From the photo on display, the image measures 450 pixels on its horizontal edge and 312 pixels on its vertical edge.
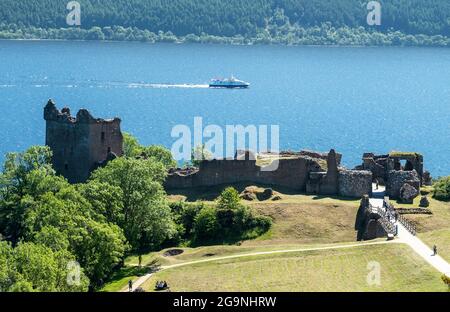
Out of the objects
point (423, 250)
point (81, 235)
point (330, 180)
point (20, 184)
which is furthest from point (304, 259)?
point (20, 184)

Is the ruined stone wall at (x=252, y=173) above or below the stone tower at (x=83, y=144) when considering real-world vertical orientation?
below

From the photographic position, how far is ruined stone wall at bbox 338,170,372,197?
103 m

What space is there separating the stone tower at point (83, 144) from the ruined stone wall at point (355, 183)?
20631 millimetres

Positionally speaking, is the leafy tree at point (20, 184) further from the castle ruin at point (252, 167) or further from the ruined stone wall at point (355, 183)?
the ruined stone wall at point (355, 183)

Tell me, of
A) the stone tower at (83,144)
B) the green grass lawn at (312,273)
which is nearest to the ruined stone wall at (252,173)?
the stone tower at (83,144)

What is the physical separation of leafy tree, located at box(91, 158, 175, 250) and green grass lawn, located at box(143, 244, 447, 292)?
839 centimetres

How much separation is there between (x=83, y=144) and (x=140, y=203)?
16.4m

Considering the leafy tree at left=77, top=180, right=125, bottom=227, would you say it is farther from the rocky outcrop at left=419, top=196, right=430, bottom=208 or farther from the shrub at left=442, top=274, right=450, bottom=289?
the shrub at left=442, top=274, right=450, bottom=289

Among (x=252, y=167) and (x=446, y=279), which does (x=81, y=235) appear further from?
(x=446, y=279)

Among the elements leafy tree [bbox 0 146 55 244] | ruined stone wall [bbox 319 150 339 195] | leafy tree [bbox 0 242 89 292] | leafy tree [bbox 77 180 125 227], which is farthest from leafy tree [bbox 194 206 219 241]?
leafy tree [bbox 0 242 89 292]

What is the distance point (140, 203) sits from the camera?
9519cm

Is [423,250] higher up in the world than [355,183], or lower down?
lower down

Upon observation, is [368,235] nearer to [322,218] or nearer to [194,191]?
[322,218]

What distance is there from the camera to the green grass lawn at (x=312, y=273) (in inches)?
3078
